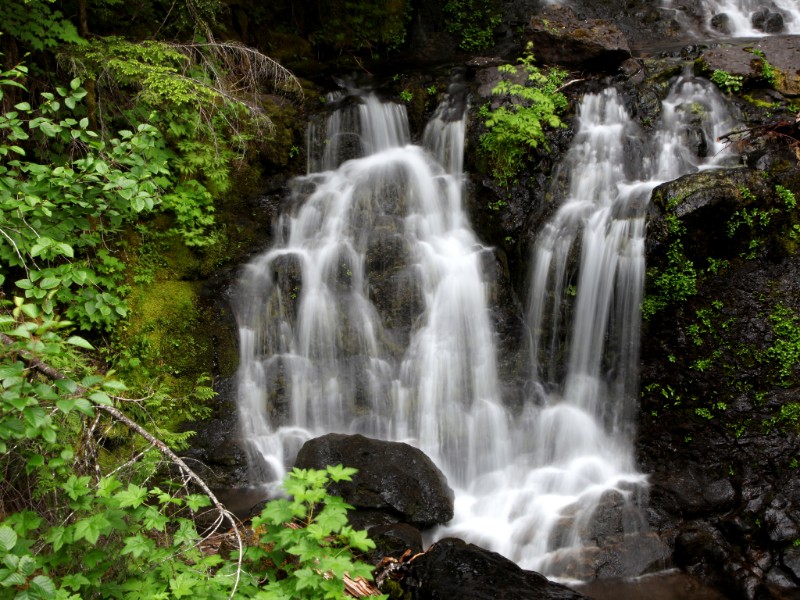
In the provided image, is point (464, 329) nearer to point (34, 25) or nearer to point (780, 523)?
point (780, 523)

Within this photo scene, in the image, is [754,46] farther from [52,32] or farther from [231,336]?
[52,32]

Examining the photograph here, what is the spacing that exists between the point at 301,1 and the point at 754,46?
8.10 metres

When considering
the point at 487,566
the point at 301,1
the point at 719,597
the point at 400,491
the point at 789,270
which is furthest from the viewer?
the point at 301,1

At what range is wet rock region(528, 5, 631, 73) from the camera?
915 centimetres

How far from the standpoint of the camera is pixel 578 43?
30.4ft

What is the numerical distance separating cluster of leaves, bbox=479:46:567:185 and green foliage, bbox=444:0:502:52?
13.3 ft

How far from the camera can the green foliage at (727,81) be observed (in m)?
8.30

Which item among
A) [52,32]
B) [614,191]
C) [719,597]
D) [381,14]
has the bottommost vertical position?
[719,597]

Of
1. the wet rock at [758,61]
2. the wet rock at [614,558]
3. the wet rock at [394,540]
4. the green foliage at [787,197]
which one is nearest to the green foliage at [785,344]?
the green foliage at [787,197]

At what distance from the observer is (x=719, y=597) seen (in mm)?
5141

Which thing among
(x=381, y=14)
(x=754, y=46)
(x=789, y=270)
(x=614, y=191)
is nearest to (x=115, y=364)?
(x=614, y=191)

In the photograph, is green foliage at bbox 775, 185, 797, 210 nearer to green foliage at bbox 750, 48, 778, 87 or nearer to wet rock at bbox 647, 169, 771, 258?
wet rock at bbox 647, 169, 771, 258

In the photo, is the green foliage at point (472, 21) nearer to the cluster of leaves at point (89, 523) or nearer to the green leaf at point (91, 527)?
the cluster of leaves at point (89, 523)

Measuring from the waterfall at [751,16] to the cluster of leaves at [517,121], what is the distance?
221 inches
